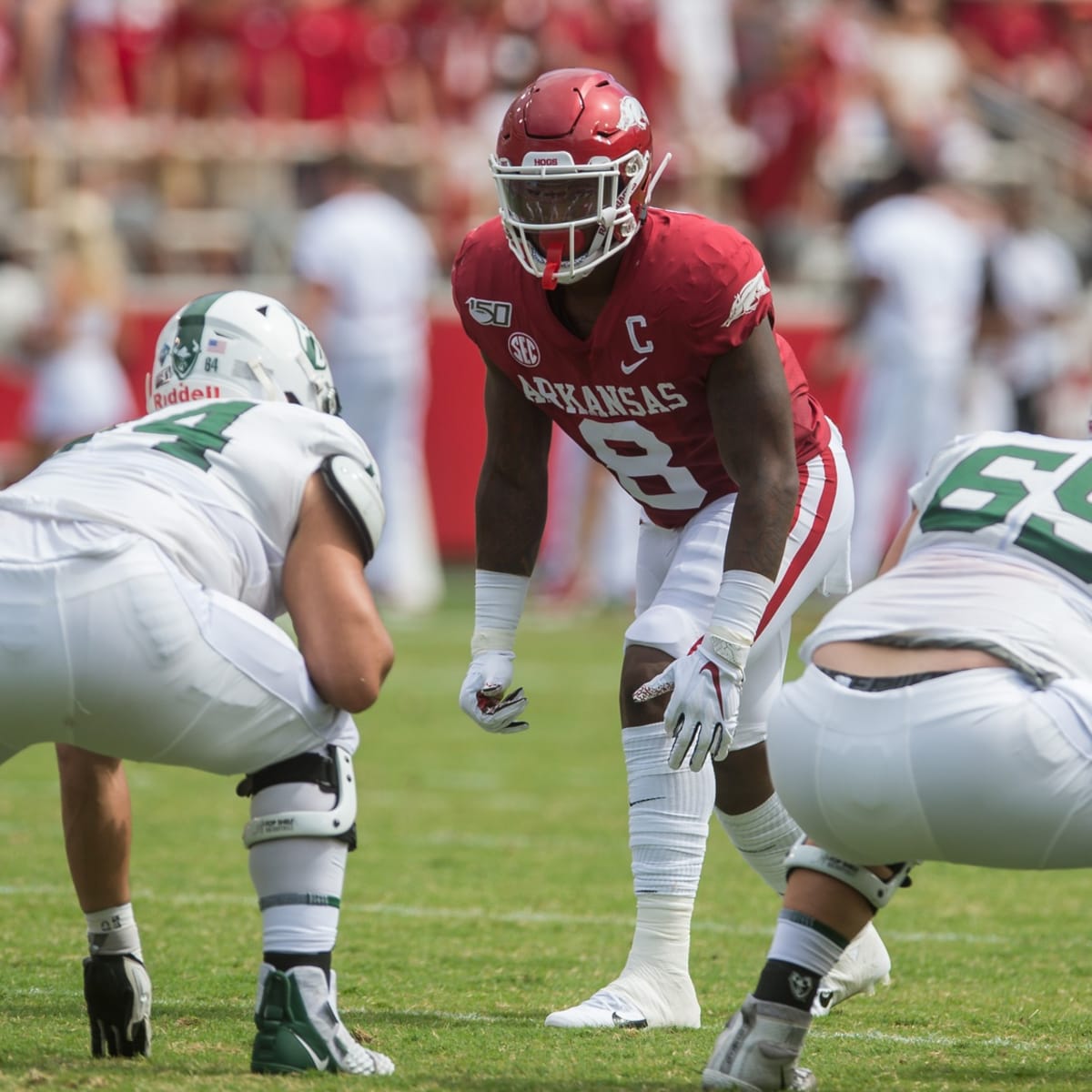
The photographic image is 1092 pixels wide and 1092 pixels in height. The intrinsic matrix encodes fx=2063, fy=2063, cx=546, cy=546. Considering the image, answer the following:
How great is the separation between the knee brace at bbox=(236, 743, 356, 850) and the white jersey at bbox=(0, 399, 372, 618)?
0.98 ft

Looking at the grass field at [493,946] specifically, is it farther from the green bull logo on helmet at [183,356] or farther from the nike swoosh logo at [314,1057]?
the green bull logo on helmet at [183,356]

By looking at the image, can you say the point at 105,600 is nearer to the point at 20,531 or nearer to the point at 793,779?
the point at 20,531

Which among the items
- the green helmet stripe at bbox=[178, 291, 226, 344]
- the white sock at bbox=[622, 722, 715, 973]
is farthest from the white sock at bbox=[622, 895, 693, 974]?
the green helmet stripe at bbox=[178, 291, 226, 344]

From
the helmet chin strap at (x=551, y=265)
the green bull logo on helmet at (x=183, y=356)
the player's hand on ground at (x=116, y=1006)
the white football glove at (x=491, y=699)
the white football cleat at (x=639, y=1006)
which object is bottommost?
the white football cleat at (x=639, y=1006)

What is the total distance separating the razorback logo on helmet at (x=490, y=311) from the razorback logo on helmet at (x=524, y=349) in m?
0.04

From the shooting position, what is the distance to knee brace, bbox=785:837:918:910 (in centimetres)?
320

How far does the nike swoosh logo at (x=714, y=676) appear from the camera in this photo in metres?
3.86

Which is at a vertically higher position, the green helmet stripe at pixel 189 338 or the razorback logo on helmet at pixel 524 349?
the green helmet stripe at pixel 189 338

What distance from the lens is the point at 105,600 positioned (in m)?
3.20

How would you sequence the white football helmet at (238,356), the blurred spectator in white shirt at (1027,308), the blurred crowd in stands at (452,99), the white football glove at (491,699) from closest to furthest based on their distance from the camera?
the white football helmet at (238,356)
the white football glove at (491,699)
the blurred spectator in white shirt at (1027,308)
the blurred crowd in stands at (452,99)

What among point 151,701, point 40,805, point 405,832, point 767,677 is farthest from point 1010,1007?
A: point 40,805

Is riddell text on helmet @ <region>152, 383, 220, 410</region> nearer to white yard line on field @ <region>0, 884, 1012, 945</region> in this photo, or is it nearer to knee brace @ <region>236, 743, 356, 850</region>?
knee brace @ <region>236, 743, 356, 850</region>

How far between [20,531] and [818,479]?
5.97 ft

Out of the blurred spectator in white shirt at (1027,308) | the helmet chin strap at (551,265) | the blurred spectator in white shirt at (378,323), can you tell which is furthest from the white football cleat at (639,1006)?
the blurred spectator in white shirt at (1027,308)
